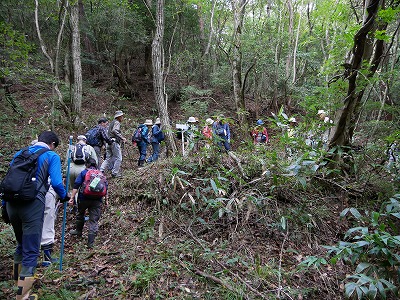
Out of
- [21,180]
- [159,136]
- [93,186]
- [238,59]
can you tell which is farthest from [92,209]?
[238,59]

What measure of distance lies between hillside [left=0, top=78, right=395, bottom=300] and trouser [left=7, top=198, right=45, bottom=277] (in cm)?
53

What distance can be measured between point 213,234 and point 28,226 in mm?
3116

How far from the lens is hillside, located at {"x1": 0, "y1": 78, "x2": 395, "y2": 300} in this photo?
4066mm

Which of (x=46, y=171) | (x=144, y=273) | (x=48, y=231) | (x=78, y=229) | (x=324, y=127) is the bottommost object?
(x=78, y=229)

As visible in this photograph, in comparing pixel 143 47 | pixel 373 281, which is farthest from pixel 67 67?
pixel 373 281

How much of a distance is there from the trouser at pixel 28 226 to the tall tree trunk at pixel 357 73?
18.0ft

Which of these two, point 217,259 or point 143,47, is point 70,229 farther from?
point 143,47

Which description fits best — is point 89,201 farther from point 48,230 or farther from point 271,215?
point 271,215

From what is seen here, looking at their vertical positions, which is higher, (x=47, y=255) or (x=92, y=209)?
(x=92, y=209)

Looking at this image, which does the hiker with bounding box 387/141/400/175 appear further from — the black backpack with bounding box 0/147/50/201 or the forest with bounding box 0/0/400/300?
the black backpack with bounding box 0/147/50/201

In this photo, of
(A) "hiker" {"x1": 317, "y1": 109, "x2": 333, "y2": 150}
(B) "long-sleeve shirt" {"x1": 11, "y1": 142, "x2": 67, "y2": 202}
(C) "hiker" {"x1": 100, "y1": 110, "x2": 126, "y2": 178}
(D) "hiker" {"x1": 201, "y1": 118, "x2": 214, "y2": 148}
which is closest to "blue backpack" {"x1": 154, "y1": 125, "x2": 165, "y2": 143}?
(C) "hiker" {"x1": 100, "y1": 110, "x2": 126, "y2": 178}

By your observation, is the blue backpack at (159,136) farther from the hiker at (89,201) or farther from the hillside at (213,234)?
the hiker at (89,201)

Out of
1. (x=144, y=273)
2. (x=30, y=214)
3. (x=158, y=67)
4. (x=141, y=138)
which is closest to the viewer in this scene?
(x=30, y=214)

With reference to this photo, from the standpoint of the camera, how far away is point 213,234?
5.39 metres
